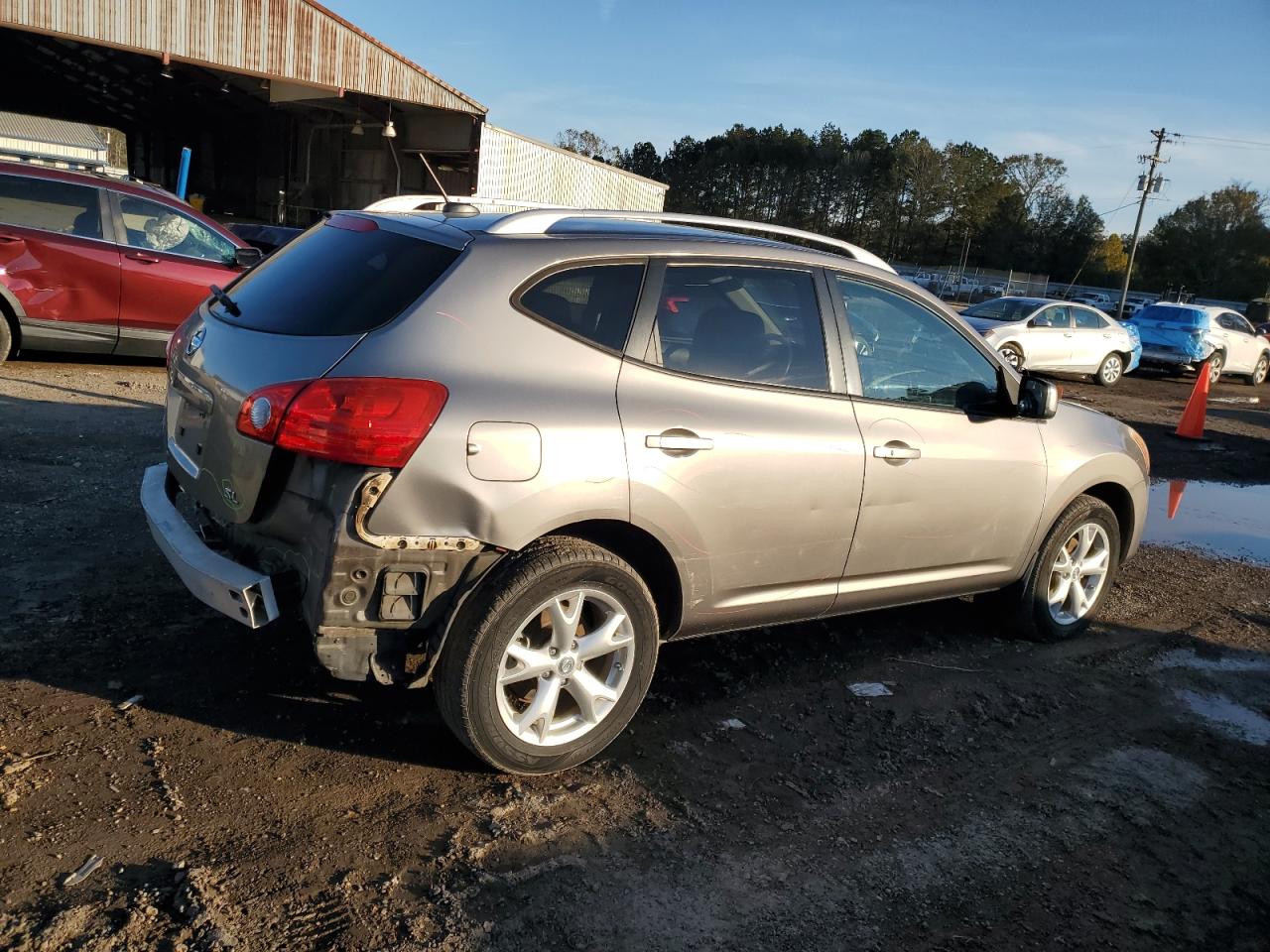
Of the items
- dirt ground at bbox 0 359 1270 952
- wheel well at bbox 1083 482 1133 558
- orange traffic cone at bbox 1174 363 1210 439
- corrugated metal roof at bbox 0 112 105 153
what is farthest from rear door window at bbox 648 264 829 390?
corrugated metal roof at bbox 0 112 105 153

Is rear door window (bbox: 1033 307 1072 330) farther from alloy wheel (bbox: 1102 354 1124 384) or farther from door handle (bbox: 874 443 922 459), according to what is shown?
door handle (bbox: 874 443 922 459)

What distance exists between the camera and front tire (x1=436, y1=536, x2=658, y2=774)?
3.12 m

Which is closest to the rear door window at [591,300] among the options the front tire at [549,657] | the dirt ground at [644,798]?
the front tire at [549,657]

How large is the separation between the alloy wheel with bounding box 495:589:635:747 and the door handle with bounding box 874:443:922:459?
4.29 ft

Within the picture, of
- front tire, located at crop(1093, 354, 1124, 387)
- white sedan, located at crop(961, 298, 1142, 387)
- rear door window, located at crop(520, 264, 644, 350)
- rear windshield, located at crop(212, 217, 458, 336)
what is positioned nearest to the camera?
rear windshield, located at crop(212, 217, 458, 336)

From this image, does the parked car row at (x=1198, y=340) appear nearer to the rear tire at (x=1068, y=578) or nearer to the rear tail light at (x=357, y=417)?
the rear tire at (x=1068, y=578)

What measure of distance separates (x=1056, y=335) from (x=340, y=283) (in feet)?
57.6

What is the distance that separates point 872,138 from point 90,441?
8647 centimetres

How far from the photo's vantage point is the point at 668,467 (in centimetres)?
343

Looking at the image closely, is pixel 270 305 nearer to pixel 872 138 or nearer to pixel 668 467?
pixel 668 467

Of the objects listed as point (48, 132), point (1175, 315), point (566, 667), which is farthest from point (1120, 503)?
point (1175, 315)

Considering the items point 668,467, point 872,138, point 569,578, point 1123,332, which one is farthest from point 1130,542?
point 872,138

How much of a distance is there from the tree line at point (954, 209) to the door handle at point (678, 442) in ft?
242

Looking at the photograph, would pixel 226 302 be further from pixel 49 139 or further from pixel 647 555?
pixel 49 139
